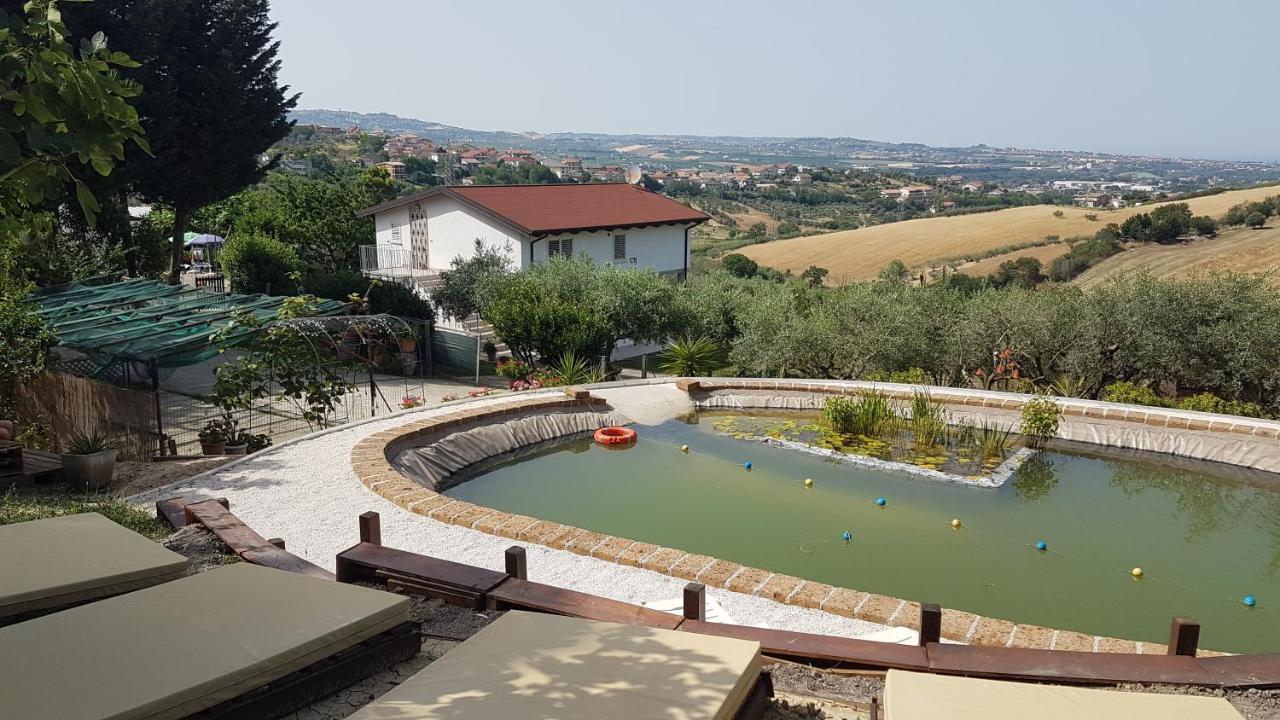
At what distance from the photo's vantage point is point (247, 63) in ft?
86.7

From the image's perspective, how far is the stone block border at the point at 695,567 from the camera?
5.98 meters

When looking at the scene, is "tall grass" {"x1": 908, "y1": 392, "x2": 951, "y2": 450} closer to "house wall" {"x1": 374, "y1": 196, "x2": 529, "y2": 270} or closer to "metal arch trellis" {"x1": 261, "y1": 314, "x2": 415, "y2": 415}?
"metal arch trellis" {"x1": 261, "y1": 314, "x2": 415, "y2": 415}

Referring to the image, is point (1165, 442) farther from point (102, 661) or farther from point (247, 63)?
point (247, 63)

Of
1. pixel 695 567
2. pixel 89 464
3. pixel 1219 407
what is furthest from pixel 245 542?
pixel 1219 407

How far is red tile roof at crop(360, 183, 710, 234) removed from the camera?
2772cm

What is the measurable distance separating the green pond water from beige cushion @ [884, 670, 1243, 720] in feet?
13.4

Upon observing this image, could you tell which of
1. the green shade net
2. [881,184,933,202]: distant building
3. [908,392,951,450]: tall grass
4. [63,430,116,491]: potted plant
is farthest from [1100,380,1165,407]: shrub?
[881,184,933,202]: distant building

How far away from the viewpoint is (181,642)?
410 centimetres

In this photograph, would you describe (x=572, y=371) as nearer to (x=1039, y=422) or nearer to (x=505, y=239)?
(x=1039, y=422)

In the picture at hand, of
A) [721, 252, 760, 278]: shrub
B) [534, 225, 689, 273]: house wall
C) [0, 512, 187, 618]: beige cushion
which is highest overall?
[534, 225, 689, 273]: house wall

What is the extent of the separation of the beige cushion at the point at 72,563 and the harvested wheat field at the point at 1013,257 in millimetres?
45222

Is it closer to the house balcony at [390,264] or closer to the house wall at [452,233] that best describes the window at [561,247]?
the house wall at [452,233]

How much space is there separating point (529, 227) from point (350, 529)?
63.2ft

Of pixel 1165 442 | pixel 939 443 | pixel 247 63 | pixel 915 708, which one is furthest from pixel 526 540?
pixel 247 63
